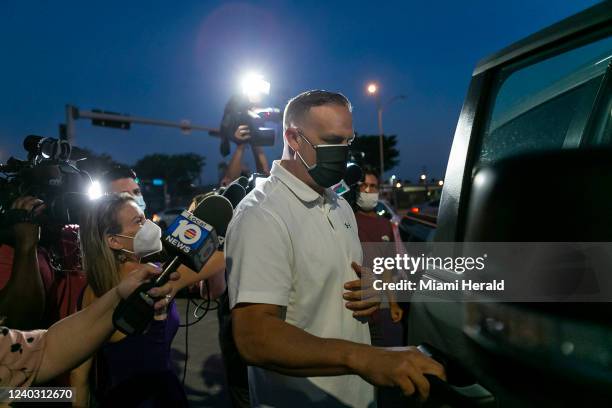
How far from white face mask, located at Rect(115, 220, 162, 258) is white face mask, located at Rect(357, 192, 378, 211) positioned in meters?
2.55

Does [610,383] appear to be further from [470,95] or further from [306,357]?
[470,95]

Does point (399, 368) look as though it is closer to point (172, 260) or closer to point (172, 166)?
point (172, 260)

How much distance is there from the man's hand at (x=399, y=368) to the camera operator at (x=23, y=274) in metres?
2.08

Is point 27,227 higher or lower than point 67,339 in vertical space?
higher

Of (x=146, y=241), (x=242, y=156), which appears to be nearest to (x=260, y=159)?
(x=242, y=156)

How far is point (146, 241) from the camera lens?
2574mm

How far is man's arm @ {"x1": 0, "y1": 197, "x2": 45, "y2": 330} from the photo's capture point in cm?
235

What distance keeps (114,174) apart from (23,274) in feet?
6.12

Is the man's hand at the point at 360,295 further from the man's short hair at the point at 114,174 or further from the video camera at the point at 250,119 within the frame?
the man's short hair at the point at 114,174

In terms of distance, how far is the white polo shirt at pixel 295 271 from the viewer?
1466mm

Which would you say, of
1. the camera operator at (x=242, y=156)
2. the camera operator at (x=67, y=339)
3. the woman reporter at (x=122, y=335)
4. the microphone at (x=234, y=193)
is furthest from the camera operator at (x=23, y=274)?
the camera operator at (x=242, y=156)

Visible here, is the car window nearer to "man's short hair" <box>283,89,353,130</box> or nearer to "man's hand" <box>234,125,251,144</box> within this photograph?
"man's short hair" <box>283,89,353,130</box>

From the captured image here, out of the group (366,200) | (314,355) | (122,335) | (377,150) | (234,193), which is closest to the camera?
(314,355)

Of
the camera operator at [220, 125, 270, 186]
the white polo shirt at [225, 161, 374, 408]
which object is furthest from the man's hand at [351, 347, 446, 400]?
the camera operator at [220, 125, 270, 186]
